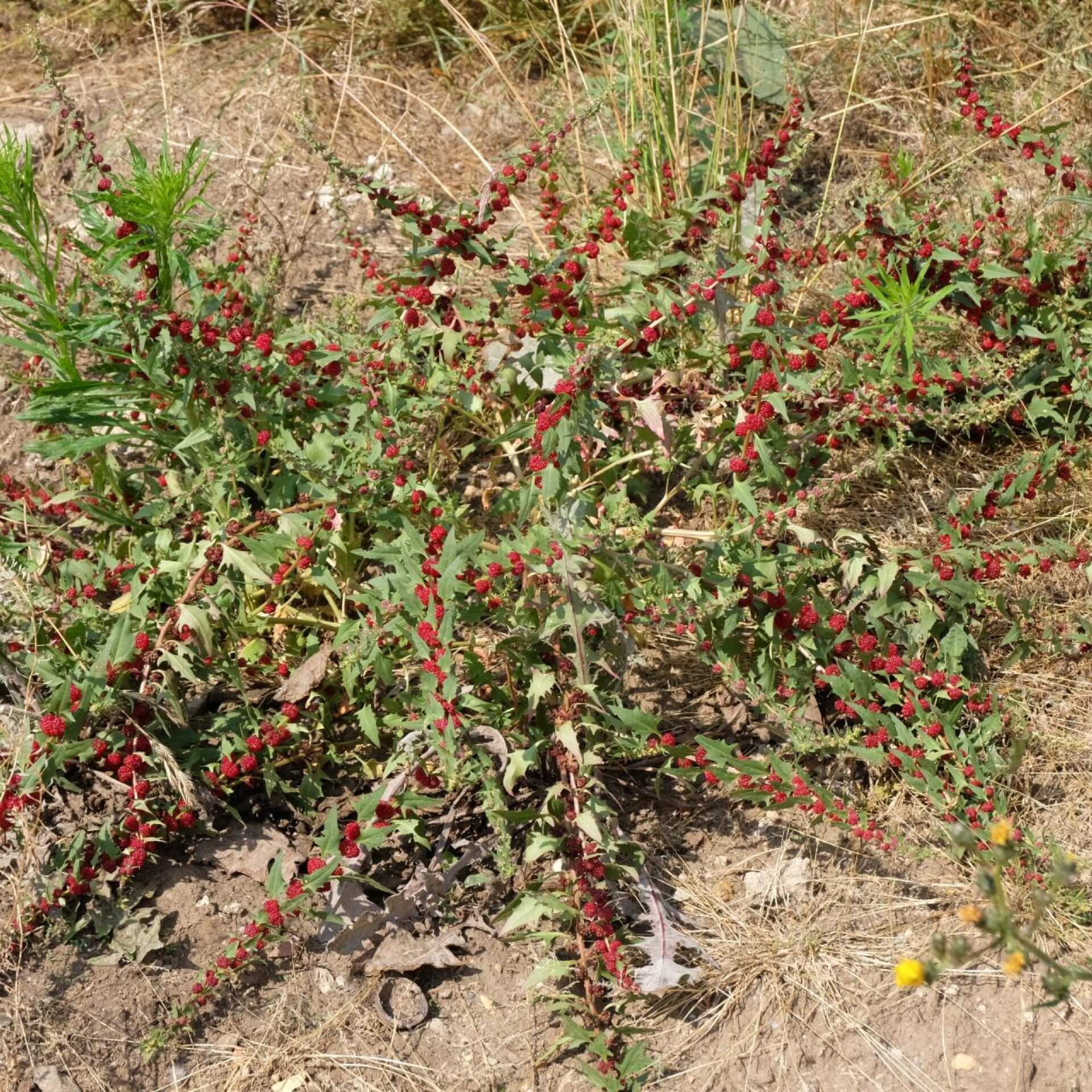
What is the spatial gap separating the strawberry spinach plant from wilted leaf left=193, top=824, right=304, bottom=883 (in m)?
0.08

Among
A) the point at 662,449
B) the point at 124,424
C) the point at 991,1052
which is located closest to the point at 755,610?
the point at 662,449

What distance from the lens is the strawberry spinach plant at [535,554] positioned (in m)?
2.77

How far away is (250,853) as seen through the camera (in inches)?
119

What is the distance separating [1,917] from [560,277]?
6.94ft

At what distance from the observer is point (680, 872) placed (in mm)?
3029

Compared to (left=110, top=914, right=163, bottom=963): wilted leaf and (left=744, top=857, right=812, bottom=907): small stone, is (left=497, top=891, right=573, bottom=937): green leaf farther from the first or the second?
(left=110, top=914, right=163, bottom=963): wilted leaf

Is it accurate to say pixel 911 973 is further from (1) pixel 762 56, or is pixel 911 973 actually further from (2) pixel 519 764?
(1) pixel 762 56

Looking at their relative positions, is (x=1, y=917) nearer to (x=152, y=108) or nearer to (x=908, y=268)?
(x=908, y=268)

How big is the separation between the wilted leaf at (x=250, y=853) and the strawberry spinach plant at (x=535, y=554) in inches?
3.0

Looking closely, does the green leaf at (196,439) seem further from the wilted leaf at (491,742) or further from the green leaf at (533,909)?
the green leaf at (533,909)

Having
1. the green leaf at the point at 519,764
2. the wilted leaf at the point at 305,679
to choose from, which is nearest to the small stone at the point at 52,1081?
the wilted leaf at the point at 305,679

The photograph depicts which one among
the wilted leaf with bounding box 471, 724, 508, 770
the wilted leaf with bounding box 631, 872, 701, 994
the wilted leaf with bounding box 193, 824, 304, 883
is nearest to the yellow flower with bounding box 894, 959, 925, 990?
the wilted leaf with bounding box 631, 872, 701, 994

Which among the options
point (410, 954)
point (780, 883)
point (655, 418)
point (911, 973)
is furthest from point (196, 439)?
point (911, 973)

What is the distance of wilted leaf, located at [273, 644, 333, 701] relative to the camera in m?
3.12
